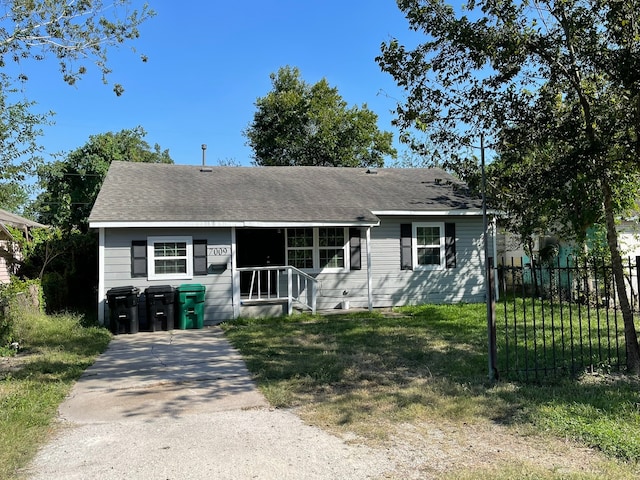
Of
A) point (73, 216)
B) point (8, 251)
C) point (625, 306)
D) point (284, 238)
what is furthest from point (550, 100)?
point (73, 216)

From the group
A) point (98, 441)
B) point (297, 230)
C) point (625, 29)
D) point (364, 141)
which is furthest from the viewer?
point (364, 141)

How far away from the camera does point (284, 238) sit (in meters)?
14.0

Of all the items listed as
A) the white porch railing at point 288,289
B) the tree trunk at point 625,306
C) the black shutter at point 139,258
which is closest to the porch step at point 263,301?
the white porch railing at point 288,289

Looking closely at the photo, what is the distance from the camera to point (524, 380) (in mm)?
6141

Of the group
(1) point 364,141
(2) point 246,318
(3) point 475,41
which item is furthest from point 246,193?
(1) point 364,141

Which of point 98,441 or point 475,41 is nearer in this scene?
point 98,441

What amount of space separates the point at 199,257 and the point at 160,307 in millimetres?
1622

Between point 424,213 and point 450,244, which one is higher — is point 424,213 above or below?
above

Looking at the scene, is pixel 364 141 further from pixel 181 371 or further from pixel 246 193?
pixel 181 371

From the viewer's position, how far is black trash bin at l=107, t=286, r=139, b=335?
34.7ft

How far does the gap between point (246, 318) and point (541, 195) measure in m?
7.73

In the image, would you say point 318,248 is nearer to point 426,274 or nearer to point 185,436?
point 426,274

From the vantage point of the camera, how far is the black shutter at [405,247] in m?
14.3

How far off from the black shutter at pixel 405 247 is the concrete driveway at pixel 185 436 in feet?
26.6
